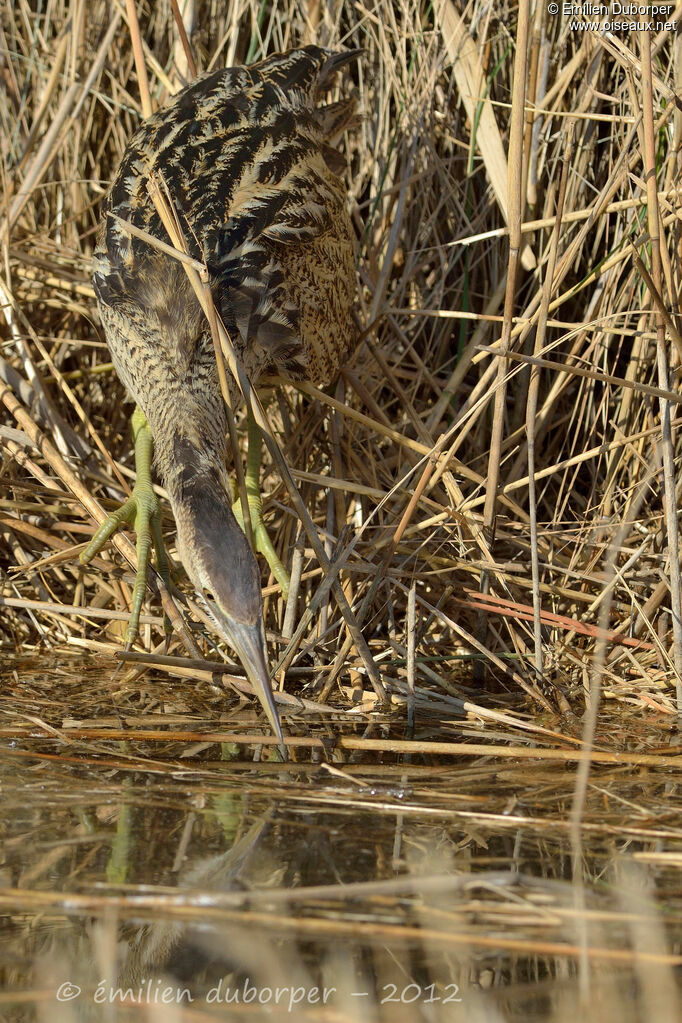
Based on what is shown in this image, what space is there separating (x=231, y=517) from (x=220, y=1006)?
4.54 feet

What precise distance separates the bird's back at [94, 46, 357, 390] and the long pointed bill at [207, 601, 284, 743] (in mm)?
1147

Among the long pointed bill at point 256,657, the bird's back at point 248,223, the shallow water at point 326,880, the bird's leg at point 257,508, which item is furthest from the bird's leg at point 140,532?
the long pointed bill at point 256,657

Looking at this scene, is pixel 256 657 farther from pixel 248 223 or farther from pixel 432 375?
pixel 432 375

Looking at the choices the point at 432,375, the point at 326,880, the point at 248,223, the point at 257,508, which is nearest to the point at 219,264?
the point at 248,223

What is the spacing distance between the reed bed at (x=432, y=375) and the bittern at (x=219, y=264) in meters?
0.22

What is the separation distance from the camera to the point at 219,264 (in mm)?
3721

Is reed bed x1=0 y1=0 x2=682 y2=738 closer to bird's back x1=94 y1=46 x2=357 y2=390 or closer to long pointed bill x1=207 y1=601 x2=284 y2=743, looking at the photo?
bird's back x1=94 y1=46 x2=357 y2=390

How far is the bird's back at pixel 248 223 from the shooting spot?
3713mm

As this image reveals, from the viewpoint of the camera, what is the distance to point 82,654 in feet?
12.8

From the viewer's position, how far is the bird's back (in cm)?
Result: 371

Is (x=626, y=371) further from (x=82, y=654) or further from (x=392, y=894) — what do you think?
(x=392, y=894)

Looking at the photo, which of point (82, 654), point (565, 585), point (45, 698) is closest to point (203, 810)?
point (45, 698)

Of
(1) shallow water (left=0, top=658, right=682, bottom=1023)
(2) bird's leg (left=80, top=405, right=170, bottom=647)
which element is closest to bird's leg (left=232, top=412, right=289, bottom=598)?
(2) bird's leg (left=80, top=405, right=170, bottom=647)

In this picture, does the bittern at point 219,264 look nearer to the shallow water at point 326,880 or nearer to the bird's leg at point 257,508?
the bird's leg at point 257,508
